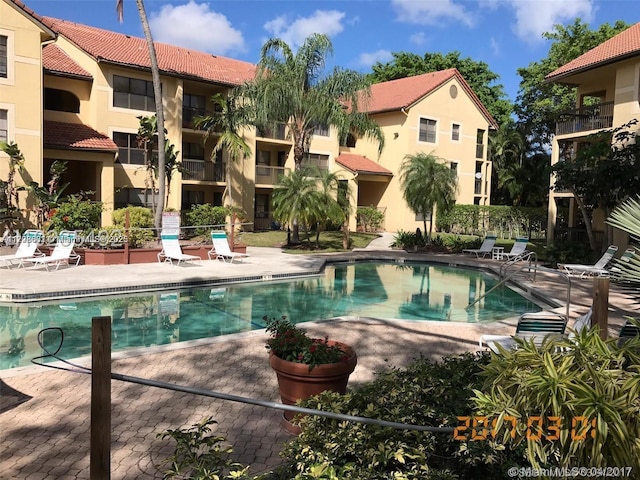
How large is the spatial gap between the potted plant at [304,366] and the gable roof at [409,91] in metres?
30.4

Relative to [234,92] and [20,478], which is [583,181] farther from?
[20,478]

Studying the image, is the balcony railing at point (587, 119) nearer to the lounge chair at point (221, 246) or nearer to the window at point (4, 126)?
the lounge chair at point (221, 246)

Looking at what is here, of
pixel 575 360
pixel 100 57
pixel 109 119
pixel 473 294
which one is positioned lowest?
pixel 473 294

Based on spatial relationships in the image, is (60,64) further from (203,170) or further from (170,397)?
(170,397)

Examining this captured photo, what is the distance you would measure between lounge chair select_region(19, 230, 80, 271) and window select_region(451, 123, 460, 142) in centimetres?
2768

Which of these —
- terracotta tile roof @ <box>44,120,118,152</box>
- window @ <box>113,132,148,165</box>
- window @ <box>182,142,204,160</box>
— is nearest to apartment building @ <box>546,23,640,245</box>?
window @ <box>182,142,204,160</box>

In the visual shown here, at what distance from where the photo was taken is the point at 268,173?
32.5m

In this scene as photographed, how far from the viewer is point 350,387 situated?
20.6ft

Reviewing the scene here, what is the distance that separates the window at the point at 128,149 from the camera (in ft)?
85.3

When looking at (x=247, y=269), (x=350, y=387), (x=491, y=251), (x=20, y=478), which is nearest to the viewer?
(x=20, y=478)

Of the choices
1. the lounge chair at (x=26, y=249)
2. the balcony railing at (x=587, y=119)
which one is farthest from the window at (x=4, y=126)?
the balcony railing at (x=587, y=119)

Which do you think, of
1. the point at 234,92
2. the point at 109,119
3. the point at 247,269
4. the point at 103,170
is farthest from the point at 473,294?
the point at 109,119

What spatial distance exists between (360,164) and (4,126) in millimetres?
20331

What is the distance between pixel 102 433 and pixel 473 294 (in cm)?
1375
